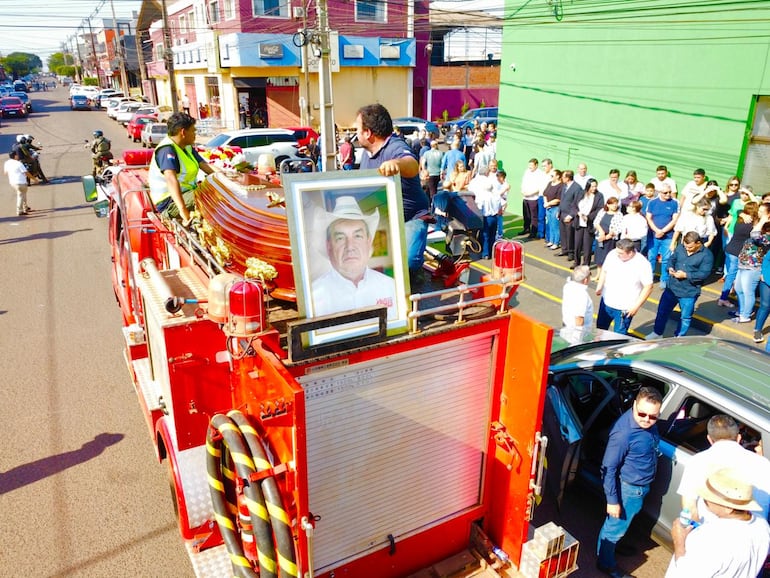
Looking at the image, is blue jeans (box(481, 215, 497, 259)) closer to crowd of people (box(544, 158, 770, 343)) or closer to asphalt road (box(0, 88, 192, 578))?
crowd of people (box(544, 158, 770, 343))

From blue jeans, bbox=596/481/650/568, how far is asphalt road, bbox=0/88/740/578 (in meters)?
0.25

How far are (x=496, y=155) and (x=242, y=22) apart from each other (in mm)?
20596

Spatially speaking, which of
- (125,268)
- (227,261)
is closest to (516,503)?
(227,261)

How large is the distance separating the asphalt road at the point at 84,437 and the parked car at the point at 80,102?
50046 mm

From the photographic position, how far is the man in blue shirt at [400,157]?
12.6 feet

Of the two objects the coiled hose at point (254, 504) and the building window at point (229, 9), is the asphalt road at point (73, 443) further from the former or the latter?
the building window at point (229, 9)

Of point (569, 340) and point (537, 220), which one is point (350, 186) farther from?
point (537, 220)

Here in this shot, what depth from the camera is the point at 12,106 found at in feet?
150

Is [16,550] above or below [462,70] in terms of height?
below

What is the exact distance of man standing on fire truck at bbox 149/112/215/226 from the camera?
528 centimetres

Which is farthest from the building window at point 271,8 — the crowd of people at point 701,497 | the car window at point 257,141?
the crowd of people at point 701,497

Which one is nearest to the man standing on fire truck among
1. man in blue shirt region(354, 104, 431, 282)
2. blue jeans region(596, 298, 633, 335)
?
man in blue shirt region(354, 104, 431, 282)

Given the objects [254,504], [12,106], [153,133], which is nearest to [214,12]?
[153,133]

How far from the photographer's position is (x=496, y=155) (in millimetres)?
15992
